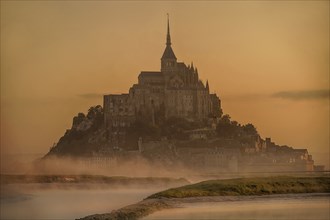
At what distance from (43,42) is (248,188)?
360cm

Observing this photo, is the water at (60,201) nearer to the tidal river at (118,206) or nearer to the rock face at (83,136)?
the tidal river at (118,206)

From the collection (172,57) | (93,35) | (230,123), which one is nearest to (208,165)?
(230,123)

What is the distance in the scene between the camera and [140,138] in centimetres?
1347

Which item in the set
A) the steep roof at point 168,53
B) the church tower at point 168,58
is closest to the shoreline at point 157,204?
the church tower at point 168,58

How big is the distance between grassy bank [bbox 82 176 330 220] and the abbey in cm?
99

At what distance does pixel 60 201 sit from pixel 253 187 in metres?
2.84

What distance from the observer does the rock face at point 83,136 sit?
42.9 feet

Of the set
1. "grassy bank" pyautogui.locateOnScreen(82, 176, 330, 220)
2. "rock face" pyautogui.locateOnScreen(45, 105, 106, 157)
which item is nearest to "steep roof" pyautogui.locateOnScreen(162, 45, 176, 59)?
"rock face" pyautogui.locateOnScreen(45, 105, 106, 157)

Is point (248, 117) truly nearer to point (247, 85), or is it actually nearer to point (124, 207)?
point (247, 85)

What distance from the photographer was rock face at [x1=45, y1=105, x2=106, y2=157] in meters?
13.1

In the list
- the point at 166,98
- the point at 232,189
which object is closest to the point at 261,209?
the point at 232,189

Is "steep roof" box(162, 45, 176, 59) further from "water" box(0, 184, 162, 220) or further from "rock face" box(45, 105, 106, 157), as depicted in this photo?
"water" box(0, 184, 162, 220)

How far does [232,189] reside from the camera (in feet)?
45.2

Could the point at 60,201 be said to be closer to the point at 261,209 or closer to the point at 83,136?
the point at 83,136
